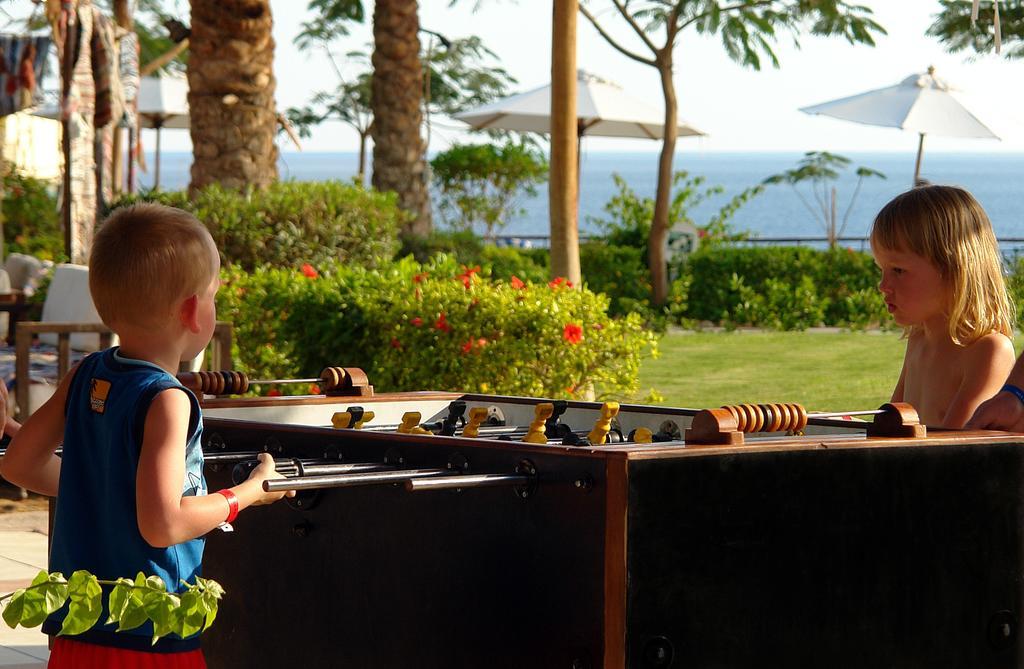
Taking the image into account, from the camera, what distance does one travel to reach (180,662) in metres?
2.44

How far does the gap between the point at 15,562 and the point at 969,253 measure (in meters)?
4.32

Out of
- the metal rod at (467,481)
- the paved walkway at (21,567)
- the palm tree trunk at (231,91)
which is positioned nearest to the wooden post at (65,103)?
the palm tree trunk at (231,91)

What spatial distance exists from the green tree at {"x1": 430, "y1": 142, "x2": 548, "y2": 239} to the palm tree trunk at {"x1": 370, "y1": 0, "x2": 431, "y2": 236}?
614 cm

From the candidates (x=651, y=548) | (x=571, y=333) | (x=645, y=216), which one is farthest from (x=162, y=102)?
(x=651, y=548)

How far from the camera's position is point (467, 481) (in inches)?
93.2

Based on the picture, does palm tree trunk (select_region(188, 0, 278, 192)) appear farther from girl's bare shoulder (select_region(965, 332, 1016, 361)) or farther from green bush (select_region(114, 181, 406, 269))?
girl's bare shoulder (select_region(965, 332, 1016, 361))

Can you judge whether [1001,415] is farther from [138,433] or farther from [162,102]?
[162,102]

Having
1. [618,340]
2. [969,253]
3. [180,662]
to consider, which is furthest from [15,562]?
[969,253]

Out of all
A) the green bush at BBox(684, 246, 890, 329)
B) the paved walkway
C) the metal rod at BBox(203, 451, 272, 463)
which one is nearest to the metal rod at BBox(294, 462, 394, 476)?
the metal rod at BBox(203, 451, 272, 463)

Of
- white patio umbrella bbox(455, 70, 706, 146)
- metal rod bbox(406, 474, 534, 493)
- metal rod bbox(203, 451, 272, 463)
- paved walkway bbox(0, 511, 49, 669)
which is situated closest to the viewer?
metal rod bbox(406, 474, 534, 493)

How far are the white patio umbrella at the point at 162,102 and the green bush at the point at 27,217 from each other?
399 centimetres

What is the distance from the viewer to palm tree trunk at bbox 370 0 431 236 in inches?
562

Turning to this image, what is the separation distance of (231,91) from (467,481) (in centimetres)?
919

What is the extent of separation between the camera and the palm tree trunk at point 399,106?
14266 mm
